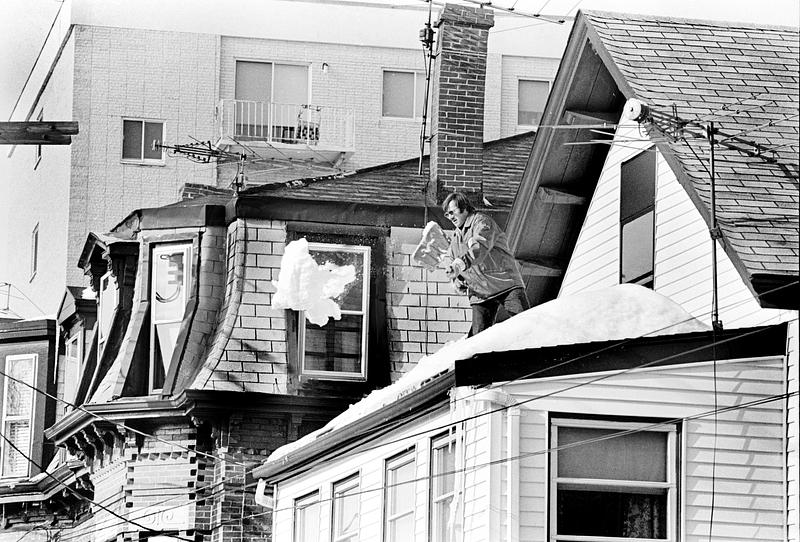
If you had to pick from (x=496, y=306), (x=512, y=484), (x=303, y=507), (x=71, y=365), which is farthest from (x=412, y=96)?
(x=512, y=484)

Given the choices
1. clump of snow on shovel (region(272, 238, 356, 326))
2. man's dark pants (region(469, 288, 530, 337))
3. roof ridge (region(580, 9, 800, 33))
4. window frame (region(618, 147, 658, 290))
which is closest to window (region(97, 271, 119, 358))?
clump of snow on shovel (region(272, 238, 356, 326))

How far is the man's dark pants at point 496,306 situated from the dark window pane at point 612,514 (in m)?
3.94

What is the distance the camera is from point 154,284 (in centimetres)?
2609

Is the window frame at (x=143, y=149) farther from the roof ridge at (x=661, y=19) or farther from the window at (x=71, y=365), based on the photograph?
the roof ridge at (x=661, y=19)

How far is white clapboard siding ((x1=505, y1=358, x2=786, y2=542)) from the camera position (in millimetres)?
14836

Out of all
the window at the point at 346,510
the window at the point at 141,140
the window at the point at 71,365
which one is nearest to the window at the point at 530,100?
the window at the point at 141,140

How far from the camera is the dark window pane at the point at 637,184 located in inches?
734

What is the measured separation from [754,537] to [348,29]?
28.0 meters

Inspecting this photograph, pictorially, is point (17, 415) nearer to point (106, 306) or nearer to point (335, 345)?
point (106, 306)

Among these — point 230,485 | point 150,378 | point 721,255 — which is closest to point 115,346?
point 150,378

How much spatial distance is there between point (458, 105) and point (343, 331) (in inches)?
153

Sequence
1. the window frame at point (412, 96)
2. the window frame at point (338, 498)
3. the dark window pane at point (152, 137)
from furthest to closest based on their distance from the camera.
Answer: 1. the window frame at point (412, 96)
2. the dark window pane at point (152, 137)
3. the window frame at point (338, 498)

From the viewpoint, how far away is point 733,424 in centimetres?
1516

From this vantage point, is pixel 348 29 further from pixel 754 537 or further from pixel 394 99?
pixel 754 537
